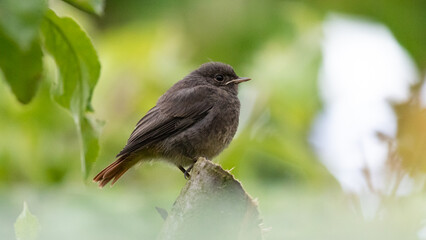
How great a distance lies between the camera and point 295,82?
5.32 metres

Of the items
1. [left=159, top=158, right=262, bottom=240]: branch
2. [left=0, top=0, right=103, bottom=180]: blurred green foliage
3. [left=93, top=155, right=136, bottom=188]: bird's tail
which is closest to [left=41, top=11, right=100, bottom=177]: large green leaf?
[left=0, top=0, right=103, bottom=180]: blurred green foliage

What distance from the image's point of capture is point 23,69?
2016mm

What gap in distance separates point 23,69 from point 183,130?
2564mm

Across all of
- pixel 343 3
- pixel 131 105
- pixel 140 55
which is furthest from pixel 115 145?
pixel 343 3

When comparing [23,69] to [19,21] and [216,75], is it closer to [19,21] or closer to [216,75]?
[19,21]

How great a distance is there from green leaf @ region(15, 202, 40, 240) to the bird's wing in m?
2.40

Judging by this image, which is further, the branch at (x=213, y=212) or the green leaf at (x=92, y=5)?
the green leaf at (x=92, y=5)

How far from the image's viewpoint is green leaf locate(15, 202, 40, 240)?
1623 mm

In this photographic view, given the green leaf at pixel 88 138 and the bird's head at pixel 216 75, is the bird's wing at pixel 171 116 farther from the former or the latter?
the green leaf at pixel 88 138

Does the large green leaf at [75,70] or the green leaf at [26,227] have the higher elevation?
the large green leaf at [75,70]

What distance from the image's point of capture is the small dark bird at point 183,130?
436cm

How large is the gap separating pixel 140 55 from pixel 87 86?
11.8ft

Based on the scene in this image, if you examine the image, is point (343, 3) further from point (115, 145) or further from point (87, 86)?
point (87, 86)

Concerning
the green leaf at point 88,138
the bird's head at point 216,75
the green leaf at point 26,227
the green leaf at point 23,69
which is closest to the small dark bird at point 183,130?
the bird's head at point 216,75
